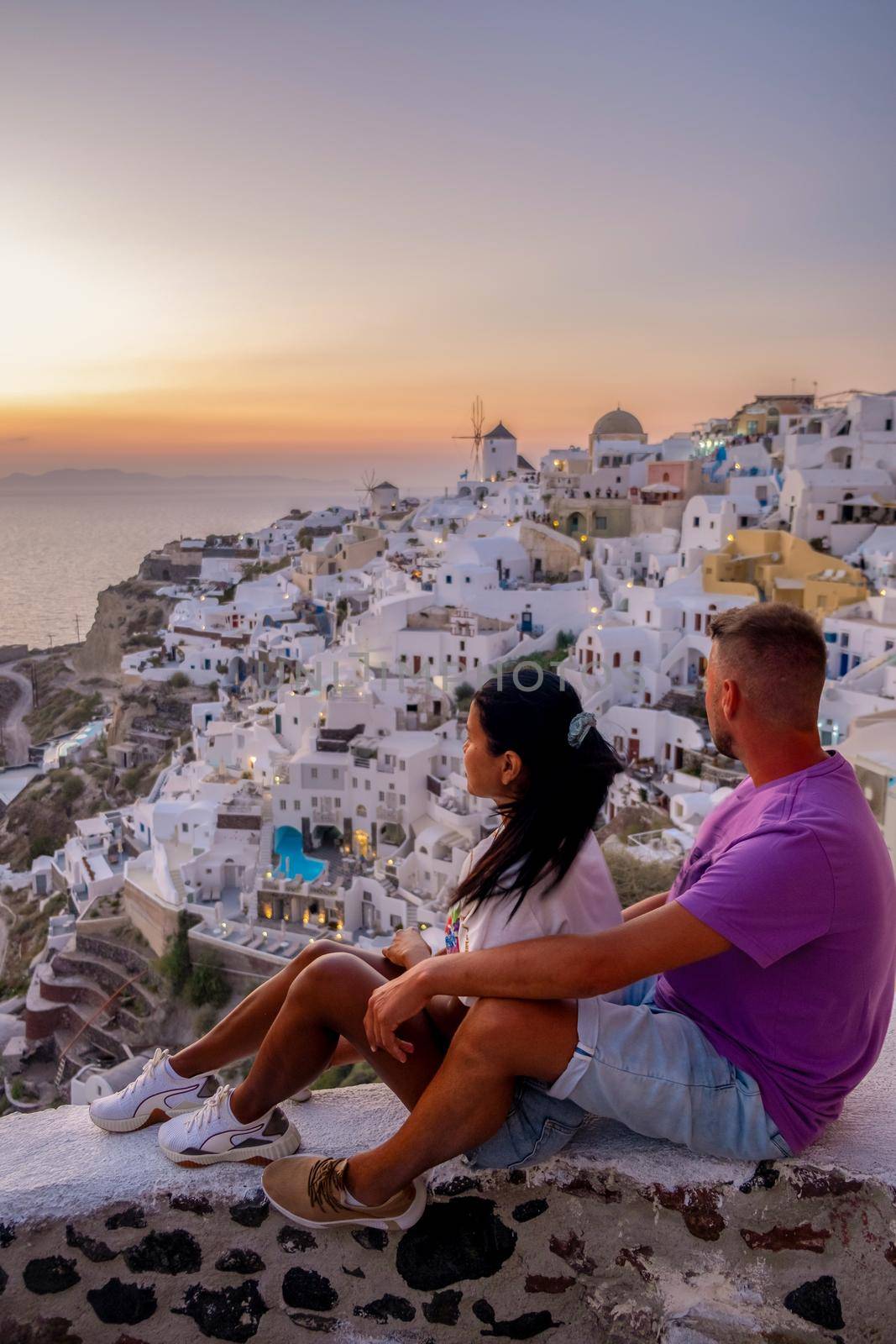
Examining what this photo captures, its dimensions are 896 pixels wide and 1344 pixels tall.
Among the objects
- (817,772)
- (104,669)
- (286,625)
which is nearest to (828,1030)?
(817,772)

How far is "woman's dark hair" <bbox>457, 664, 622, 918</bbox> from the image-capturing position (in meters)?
1.62

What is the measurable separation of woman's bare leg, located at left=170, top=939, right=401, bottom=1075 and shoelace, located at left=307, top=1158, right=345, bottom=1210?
29cm

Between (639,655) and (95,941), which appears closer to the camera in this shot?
(95,941)

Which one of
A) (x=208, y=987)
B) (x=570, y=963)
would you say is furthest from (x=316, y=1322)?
Result: (x=208, y=987)

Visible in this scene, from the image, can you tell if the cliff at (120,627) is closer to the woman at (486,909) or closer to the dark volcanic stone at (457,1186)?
the woman at (486,909)

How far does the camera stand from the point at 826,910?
1.42 m

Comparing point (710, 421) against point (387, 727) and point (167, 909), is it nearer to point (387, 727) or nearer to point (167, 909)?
point (387, 727)

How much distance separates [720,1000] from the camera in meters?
1.60

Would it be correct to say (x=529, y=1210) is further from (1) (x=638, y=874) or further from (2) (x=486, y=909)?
(1) (x=638, y=874)

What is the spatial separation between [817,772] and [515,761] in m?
0.49

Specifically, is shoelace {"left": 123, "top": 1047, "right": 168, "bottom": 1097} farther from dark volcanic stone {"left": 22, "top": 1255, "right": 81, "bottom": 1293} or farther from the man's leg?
the man's leg

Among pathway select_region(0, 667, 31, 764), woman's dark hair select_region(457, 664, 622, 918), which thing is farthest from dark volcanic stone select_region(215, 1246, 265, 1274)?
pathway select_region(0, 667, 31, 764)

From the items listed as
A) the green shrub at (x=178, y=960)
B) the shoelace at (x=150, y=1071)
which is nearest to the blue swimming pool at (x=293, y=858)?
the green shrub at (x=178, y=960)

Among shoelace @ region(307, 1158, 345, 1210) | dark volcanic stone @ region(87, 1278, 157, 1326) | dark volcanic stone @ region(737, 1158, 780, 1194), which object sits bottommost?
dark volcanic stone @ region(87, 1278, 157, 1326)
